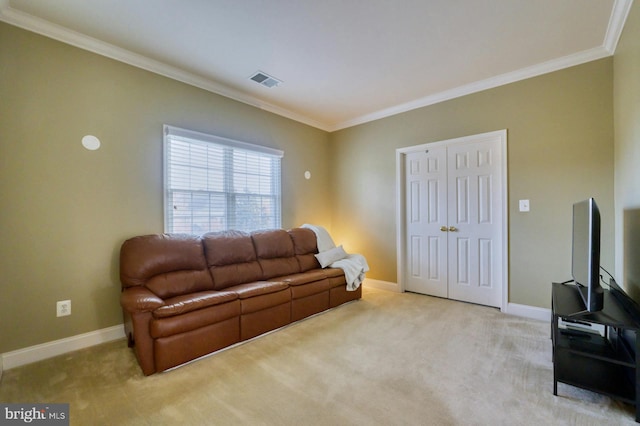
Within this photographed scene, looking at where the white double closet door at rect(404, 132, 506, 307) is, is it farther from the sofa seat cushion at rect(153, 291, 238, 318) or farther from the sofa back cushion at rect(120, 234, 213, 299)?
the sofa back cushion at rect(120, 234, 213, 299)

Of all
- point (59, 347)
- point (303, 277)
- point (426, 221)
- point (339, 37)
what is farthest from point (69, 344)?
point (426, 221)

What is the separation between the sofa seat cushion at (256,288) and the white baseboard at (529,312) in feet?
8.57

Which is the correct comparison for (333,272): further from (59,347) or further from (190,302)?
(59,347)

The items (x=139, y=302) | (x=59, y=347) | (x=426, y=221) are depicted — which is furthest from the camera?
(x=426, y=221)

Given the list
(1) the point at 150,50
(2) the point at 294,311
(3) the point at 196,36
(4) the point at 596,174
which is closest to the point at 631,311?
(4) the point at 596,174

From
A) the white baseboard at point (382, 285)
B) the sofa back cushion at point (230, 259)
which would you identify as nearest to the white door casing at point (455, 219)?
the white baseboard at point (382, 285)

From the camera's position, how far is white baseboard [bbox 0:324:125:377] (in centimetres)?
212

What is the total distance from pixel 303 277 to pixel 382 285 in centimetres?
170

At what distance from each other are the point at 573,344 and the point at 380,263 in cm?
261

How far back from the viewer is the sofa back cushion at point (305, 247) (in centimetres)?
363

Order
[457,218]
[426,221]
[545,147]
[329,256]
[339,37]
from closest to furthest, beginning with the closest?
1. [339,37]
2. [545,147]
3. [457,218]
4. [329,256]
5. [426,221]

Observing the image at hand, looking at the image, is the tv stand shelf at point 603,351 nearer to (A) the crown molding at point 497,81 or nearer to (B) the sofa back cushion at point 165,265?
(A) the crown molding at point 497,81

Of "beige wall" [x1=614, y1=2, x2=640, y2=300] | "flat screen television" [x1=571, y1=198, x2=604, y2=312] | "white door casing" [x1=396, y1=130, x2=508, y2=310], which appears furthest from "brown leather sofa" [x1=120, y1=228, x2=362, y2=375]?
"beige wall" [x1=614, y1=2, x2=640, y2=300]

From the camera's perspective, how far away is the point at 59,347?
2307 mm
